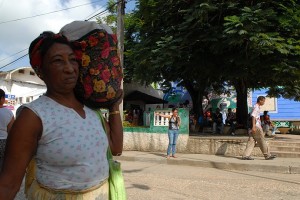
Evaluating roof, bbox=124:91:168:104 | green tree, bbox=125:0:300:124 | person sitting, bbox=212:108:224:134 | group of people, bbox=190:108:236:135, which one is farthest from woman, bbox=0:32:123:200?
roof, bbox=124:91:168:104

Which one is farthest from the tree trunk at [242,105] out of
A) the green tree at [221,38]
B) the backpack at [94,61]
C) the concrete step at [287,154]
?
the backpack at [94,61]

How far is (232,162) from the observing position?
10000 mm

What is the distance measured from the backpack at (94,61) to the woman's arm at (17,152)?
0.35 meters

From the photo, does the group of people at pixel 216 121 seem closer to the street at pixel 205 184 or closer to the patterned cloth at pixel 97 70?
the street at pixel 205 184

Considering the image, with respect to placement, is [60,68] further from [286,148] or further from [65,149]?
[286,148]

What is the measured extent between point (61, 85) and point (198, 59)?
11564 mm

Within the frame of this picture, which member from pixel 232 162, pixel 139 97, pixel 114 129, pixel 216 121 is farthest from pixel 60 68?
pixel 139 97

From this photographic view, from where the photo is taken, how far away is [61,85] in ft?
5.93

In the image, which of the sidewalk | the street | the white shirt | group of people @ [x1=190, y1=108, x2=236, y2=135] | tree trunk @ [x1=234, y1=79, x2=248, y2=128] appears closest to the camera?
the white shirt

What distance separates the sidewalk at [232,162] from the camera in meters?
9.34

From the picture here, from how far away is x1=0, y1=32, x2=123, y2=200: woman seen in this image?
1637mm

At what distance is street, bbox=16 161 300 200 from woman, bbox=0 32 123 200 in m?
4.08

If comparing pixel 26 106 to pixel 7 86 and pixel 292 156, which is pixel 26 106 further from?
pixel 7 86

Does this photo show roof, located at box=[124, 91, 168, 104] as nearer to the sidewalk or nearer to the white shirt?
the sidewalk
